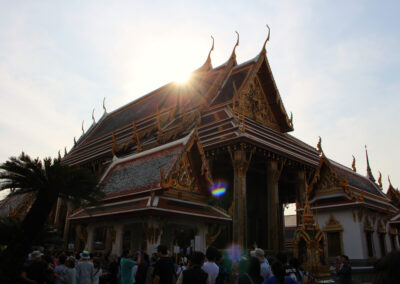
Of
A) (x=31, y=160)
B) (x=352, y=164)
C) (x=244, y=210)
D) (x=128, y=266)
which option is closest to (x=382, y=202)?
(x=352, y=164)

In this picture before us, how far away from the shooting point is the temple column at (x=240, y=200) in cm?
1527

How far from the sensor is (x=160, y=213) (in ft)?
27.0

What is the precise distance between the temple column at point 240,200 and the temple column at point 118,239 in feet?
23.4

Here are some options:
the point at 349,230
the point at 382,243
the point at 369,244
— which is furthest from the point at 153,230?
the point at 382,243

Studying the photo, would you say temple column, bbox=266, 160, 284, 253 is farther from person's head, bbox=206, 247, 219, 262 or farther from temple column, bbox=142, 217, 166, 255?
person's head, bbox=206, 247, 219, 262

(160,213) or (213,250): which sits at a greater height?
(160,213)

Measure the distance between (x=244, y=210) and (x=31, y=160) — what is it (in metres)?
11.0

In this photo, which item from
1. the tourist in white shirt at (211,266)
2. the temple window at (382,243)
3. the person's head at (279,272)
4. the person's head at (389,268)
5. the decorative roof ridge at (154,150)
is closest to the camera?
the person's head at (389,268)

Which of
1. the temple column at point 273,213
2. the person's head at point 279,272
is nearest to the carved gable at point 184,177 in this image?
the person's head at point 279,272

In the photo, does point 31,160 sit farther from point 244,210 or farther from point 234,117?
point 234,117

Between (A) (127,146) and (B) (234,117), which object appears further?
(A) (127,146)

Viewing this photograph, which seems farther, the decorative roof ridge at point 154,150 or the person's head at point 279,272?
the decorative roof ridge at point 154,150

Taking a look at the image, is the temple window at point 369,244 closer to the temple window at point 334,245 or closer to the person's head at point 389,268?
the temple window at point 334,245

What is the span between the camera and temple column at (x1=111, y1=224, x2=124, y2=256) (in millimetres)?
8969
